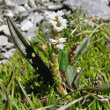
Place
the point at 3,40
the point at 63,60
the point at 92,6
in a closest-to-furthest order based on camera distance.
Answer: the point at 63,60 < the point at 3,40 < the point at 92,6

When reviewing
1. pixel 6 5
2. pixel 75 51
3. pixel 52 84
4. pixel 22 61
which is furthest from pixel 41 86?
pixel 6 5

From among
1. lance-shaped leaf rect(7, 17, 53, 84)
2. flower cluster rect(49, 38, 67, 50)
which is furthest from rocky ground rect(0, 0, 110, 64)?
flower cluster rect(49, 38, 67, 50)

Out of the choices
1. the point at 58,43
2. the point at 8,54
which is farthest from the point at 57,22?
the point at 8,54

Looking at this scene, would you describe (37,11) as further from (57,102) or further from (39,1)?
(57,102)

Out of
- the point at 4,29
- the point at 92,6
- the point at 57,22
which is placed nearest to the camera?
the point at 57,22

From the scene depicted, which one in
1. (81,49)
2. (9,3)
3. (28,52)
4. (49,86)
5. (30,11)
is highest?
(9,3)

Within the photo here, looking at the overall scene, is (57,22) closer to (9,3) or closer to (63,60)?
(63,60)

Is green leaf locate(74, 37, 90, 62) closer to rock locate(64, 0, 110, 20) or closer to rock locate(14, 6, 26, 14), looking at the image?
rock locate(64, 0, 110, 20)
